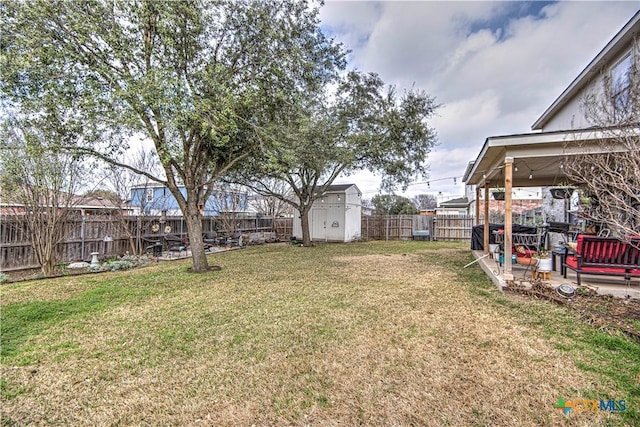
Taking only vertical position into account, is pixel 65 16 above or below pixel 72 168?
above

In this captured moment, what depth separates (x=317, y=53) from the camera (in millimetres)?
8320

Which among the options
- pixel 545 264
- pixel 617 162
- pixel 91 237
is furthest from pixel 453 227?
pixel 91 237

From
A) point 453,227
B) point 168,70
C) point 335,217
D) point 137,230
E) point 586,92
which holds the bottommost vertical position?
point 137,230

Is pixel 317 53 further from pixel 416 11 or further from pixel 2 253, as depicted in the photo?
pixel 2 253

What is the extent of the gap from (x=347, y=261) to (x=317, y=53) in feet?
20.6

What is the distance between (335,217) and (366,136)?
607cm

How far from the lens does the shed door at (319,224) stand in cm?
1717

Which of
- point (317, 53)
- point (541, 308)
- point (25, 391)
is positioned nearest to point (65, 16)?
point (317, 53)

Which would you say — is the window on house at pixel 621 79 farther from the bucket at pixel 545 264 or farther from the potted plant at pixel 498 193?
the potted plant at pixel 498 193

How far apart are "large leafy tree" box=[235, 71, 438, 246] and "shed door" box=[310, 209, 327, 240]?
2.70 m

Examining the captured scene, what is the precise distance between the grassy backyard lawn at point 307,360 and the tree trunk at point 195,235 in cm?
236

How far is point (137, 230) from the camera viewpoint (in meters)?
11.0

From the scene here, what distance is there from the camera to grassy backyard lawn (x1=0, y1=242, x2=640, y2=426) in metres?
2.25

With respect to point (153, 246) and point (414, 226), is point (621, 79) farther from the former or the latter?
point (153, 246)
